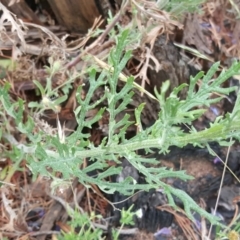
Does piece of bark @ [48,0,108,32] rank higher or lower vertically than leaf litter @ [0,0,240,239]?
higher

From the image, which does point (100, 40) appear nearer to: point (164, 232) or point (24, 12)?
point (24, 12)

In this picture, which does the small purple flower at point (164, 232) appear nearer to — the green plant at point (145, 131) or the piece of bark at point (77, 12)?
the green plant at point (145, 131)

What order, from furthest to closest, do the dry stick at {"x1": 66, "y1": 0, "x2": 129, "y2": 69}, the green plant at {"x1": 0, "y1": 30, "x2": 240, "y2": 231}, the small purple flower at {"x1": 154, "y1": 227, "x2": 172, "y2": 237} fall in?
1. the small purple flower at {"x1": 154, "y1": 227, "x2": 172, "y2": 237}
2. the dry stick at {"x1": 66, "y1": 0, "x2": 129, "y2": 69}
3. the green plant at {"x1": 0, "y1": 30, "x2": 240, "y2": 231}

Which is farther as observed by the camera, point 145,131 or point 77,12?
point 77,12

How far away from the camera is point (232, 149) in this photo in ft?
5.63

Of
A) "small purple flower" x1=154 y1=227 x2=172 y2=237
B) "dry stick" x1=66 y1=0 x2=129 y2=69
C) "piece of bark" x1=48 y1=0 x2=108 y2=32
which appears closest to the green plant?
"dry stick" x1=66 y1=0 x2=129 y2=69

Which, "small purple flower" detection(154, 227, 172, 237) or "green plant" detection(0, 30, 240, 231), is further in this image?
"small purple flower" detection(154, 227, 172, 237)

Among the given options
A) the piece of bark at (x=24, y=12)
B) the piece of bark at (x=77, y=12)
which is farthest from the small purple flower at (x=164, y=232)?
the piece of bark at (x=24, y=12)

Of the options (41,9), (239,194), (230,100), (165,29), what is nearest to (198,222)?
(239,194)

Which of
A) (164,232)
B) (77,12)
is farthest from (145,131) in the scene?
(77,12)

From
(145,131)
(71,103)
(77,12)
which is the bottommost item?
(71,103)

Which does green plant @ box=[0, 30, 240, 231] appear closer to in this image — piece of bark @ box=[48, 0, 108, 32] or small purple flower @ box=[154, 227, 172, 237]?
small purple flower @ box=[154, 227, 172, 237]

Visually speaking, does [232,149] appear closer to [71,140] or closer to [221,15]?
[221,15]

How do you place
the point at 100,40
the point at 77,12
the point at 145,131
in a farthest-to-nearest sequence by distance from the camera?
the point at 77,12 < the point at 100,40 < the point at 145,131
